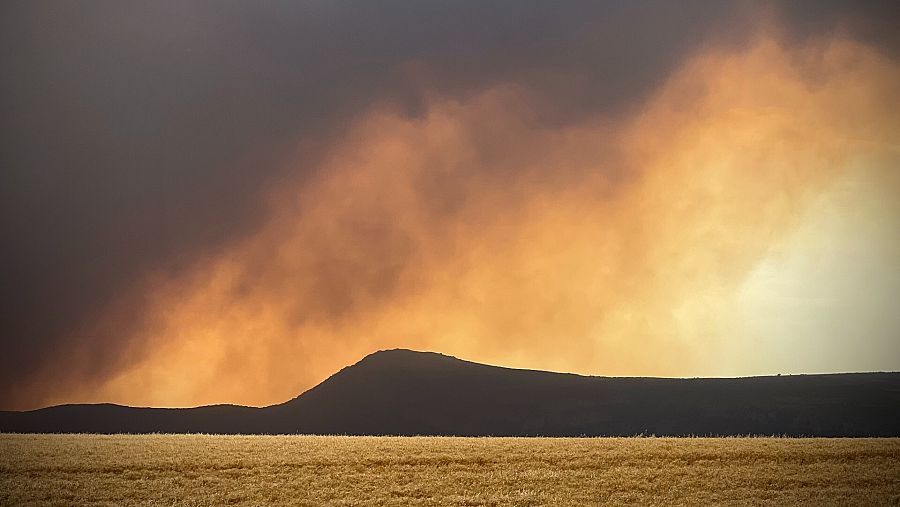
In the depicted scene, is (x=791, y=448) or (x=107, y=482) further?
(x=791, y=448)

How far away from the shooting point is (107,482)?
1494 inches

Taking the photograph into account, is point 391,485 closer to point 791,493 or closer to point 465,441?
point 465,441

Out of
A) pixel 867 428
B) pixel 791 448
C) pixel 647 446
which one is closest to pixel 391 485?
pixel 647 446

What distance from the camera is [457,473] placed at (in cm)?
3947

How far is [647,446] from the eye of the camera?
1844 inches

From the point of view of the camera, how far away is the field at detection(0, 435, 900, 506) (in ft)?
115

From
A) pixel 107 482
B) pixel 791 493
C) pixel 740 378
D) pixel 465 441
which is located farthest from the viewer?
pixel 740 378

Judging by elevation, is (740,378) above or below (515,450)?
above

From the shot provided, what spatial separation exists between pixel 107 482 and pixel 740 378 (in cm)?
16928

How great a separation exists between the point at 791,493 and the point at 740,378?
157m

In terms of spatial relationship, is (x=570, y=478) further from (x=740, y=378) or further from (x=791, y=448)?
(x=740, y=378)

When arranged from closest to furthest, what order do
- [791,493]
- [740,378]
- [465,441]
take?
[791,493] → [465,441] → [740,378]

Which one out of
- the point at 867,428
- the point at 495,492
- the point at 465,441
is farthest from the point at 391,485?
the point at 867,428

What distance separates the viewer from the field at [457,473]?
3500cm
